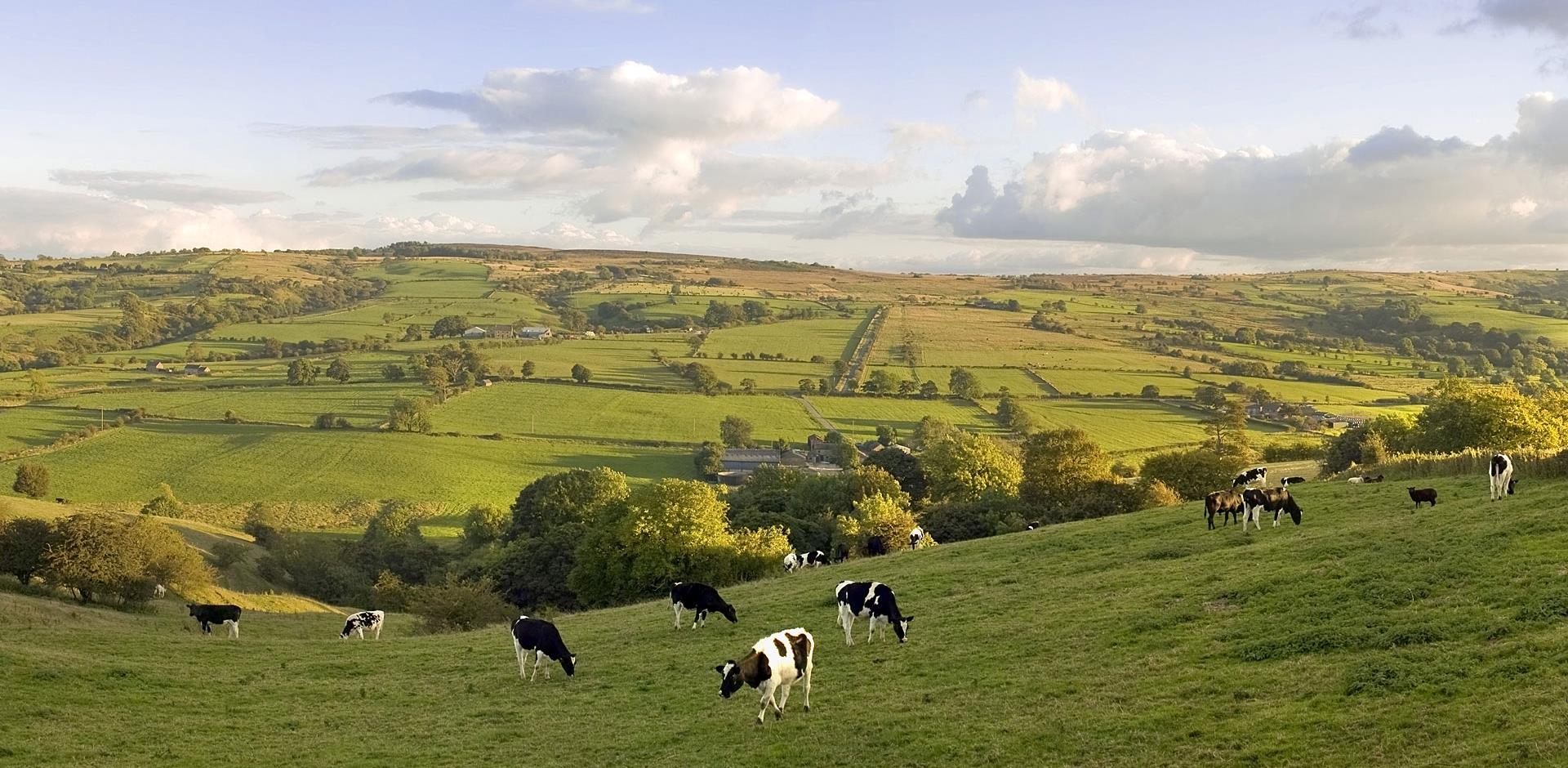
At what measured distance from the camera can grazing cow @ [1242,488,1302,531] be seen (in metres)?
31.1

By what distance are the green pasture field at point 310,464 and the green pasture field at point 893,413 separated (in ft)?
75.4

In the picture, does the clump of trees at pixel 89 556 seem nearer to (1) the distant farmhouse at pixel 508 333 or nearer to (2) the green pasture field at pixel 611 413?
(2) the green pasture field at pixel 611 413

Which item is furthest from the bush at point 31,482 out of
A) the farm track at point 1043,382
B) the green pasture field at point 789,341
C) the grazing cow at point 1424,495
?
the farm track at point 1043,382

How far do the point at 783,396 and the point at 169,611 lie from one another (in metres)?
101

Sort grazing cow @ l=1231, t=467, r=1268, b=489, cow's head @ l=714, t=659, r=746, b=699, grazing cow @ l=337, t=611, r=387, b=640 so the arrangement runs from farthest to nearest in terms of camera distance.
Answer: grazing cow @ l=1231, t=467, r=1268, b=489 < grazing cow @ l=337, t=611, r=387, b=640 < cow's head @ l=714, t=659, r=746, b=699

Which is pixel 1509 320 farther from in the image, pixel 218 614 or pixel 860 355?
pixel 218 614

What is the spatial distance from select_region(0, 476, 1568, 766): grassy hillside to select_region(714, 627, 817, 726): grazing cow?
1.92 feet

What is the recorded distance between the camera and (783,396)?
138375mm

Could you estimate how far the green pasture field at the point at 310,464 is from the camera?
3735 inches

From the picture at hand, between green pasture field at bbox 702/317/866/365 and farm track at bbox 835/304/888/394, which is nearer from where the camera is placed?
farm track at bbox 835/304/888/394

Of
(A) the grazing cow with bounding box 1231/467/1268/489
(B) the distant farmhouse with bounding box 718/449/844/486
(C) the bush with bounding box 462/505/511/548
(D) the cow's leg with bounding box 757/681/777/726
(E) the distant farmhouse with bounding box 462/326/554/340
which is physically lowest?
(C) the bush with bounding box 462/505/511/548

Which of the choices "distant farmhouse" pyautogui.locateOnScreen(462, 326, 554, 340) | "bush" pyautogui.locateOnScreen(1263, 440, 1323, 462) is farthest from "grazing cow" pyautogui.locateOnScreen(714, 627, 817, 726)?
"distant farmhouse" pyautogui.locateOnScreen(462, 326, 554, 340)

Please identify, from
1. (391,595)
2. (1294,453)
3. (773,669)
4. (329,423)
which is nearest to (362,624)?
(391,595)

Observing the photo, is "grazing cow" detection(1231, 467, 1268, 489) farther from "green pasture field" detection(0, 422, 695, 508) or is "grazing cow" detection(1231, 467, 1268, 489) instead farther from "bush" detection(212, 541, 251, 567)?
"green pasture field" detection(0, 422, 695, 508)
